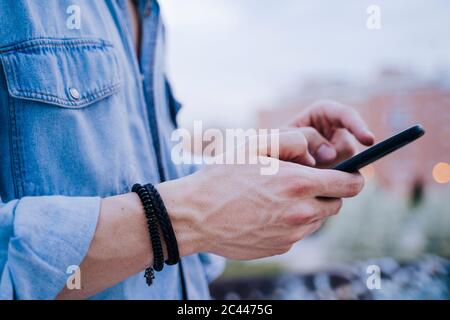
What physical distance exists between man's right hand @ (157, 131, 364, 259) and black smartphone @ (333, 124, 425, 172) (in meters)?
0.03

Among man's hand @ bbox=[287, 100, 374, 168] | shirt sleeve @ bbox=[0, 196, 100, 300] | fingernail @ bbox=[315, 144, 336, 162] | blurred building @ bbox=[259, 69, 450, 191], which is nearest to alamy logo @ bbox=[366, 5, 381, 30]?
man's hand @ bbox=[287, 100, 374, 168]

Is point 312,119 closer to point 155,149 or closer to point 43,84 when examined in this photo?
point 155,149

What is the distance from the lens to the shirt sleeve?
0.69 m

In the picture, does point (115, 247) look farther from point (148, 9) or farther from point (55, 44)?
point (148, 9)

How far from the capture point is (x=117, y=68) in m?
0.96

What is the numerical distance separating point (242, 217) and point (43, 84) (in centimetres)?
43

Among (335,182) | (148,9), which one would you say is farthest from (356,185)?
(148,9)

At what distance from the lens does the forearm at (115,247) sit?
762mm

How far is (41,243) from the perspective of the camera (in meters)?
0.71

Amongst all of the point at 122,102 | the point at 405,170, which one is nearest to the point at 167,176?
the point at 122,102

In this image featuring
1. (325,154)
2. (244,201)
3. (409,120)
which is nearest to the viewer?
(244,201)

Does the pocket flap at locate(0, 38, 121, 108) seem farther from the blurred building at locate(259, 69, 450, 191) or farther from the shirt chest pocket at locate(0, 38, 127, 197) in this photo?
the blurred building at locate(259, 69, 450, 191)

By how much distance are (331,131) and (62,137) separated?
0.69 m

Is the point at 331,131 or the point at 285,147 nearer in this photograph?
the point at 285,147
